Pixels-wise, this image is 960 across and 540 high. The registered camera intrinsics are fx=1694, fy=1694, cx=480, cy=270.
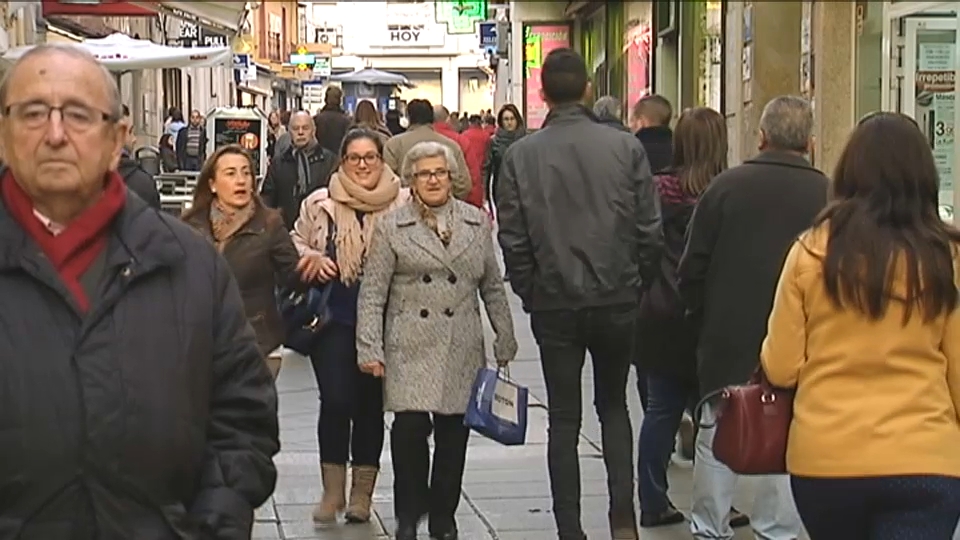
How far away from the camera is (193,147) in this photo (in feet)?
81.9

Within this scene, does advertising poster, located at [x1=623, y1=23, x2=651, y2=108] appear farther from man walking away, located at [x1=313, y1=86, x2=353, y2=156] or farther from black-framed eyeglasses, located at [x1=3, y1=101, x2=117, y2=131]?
black-framed eyeglasses, located at [x1=3, y1=101, x2=117, y2=131]

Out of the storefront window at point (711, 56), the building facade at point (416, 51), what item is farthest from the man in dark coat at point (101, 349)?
the building facade at point (416, 51)

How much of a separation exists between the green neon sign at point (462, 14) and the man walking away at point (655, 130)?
36.0 meters

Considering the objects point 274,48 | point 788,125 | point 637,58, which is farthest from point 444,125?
point 274,48

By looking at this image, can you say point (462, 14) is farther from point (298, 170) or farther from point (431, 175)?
point (431, 175)

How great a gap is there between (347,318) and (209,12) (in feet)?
57.6

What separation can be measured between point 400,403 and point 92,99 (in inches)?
157

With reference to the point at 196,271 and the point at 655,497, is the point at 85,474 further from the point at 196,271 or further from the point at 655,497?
Result: the point at 655,497

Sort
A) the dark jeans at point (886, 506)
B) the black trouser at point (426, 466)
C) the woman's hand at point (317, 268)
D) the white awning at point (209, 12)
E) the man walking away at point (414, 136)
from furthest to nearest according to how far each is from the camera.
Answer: the white awning at point (209, 12), the man walking away at point (414, 136), the woman's hand at point (317, 268), the black trouser at point (426, 466), the dark jeans at point (886, 506)

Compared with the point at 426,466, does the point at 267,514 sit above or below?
below

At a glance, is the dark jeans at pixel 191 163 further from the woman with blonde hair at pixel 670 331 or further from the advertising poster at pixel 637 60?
the woman with blonde hair at pixel 670 331

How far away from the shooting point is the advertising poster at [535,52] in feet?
103

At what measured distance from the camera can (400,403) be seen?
7.15 m

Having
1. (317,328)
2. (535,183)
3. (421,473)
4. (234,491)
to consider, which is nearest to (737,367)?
(535,183)
